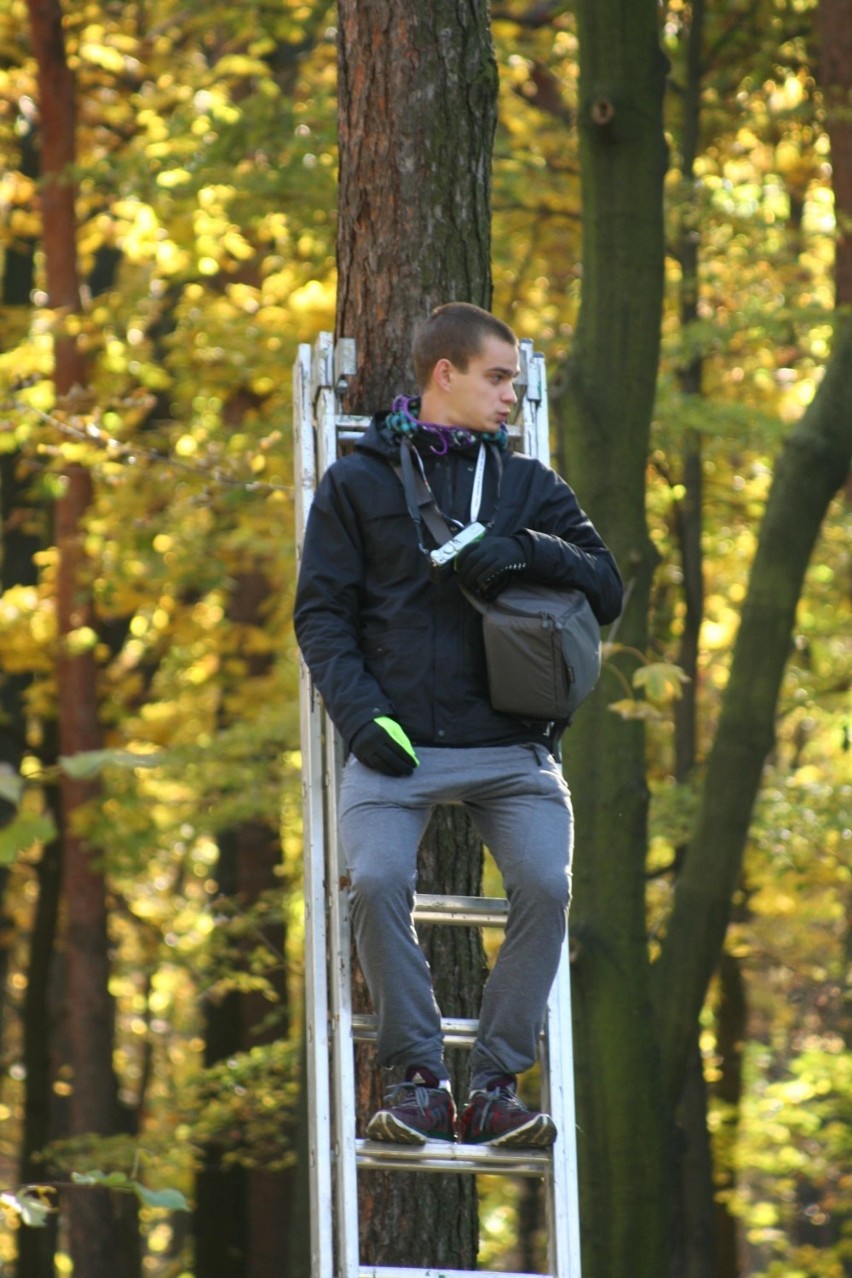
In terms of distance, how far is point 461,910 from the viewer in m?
4.55

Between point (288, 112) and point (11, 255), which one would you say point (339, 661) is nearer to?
point (288, 112)

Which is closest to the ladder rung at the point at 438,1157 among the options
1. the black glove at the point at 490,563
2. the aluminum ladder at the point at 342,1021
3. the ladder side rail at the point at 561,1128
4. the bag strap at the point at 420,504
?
the aluminum ladder at the point at 342,1021

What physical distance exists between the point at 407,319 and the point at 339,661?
1.51 m

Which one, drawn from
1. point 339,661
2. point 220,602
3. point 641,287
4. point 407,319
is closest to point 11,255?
point 220,602

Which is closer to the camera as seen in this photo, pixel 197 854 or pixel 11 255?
pixel 11 255

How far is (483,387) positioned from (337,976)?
152 cm

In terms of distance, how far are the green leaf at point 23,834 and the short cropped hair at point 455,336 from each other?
68.9 inches

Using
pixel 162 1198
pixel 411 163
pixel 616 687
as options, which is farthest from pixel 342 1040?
pixel 616 687

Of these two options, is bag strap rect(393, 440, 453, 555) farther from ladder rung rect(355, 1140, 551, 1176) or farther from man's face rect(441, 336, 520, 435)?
ladder rung rect(355, 1140, 551, 1176)

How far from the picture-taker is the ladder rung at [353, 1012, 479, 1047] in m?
4.40

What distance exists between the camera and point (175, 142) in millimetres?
12250

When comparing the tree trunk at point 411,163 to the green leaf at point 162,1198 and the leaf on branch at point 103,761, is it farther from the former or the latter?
the green leaf at point 162,1198

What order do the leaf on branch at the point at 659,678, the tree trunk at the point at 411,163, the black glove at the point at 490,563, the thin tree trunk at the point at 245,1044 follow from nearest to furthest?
the black glove at the point at 490,563, the tree trunk at the point at 411,163, the leaf on branch at the point at 659,678, the thin tree trunk at the point at 245,1044

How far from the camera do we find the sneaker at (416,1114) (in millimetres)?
4027
